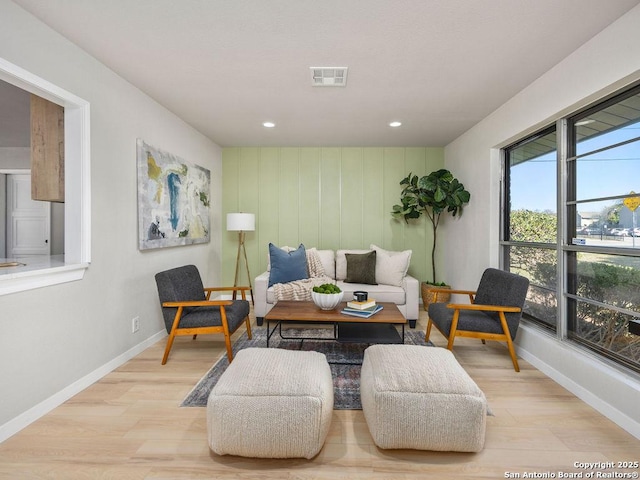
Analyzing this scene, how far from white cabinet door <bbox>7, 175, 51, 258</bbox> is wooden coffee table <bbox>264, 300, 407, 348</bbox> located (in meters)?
4.26

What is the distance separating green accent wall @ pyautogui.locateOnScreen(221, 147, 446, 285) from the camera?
4949mm

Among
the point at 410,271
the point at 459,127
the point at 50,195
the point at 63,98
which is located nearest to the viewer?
the point at 63,98

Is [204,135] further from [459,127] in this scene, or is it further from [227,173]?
[459,127]

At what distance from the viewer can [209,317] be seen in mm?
2775

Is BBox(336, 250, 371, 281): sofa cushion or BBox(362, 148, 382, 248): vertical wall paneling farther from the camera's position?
BBox(362, 148, 382, 248): vertical wall paneling

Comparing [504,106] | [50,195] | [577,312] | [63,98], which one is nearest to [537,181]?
[504,106]

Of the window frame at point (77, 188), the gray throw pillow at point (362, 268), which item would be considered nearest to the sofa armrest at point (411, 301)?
the gray throw pillow at point (362, 268)

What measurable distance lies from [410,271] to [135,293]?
378 centimetres

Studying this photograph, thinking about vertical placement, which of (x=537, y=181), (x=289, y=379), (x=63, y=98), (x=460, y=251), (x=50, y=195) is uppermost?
(x=63, y=98)

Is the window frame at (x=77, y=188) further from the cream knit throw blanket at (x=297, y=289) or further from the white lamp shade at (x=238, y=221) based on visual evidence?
the white lamp shade at (x=238, y=221)

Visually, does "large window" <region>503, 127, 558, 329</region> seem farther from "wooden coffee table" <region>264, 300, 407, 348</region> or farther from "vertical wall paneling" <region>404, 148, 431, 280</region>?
"vertical wall paneling" <region>404, 148, 431, 280</region>

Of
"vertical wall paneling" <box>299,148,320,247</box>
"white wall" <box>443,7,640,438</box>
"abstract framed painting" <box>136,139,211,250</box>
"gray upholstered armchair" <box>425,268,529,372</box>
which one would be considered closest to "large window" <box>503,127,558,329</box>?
"white wall" <box>443,7,640,438</box>

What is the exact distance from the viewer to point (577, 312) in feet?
8.15

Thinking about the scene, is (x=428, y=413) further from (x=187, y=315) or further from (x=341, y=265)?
(x=341, y=265)
